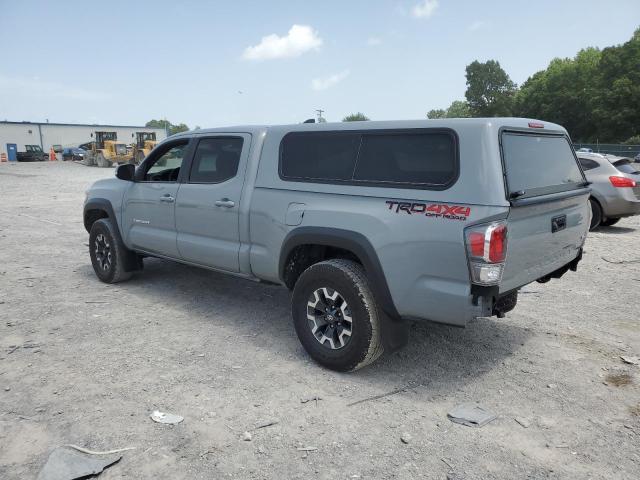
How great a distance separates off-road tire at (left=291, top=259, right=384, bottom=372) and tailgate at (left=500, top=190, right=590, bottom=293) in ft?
3.03

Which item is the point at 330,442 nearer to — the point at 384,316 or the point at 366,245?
the point at 384,316

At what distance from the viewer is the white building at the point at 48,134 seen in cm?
6475

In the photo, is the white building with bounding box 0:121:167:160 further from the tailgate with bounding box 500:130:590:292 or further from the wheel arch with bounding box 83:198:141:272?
the tailgate with bounding box 500:130:590:292

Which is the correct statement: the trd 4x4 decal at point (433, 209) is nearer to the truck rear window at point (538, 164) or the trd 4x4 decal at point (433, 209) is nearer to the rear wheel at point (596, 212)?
the truck rear window at point (538, 164)

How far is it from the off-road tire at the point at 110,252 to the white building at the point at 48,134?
62928 mm

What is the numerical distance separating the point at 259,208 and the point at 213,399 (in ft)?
5.43

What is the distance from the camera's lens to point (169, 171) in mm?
5590

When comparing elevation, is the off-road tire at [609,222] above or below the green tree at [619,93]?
below

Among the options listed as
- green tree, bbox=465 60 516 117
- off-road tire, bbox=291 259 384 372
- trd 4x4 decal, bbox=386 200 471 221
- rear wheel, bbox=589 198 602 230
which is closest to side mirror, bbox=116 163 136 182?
off-road tire, bbox=291 259 384 372

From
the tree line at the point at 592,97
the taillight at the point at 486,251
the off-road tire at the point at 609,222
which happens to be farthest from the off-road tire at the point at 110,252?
the tree line at the point at 592,97

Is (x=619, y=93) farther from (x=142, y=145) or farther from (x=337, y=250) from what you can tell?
(x=337, y=250)

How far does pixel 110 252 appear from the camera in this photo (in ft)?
20.5

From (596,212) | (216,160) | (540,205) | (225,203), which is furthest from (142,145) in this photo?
(540,205)

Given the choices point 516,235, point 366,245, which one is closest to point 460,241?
point 516,235
